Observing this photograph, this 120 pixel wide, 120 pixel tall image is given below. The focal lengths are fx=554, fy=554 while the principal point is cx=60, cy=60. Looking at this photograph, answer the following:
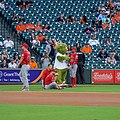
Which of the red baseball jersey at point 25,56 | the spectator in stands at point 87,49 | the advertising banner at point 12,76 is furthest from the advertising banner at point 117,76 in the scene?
the red baseball jersey at point 25,56

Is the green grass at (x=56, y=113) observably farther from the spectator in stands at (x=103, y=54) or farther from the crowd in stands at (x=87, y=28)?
the spectator in stands at (x=103, y=54)

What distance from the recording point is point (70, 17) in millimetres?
37281

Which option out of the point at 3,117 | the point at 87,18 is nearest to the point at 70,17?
the point at 87,18

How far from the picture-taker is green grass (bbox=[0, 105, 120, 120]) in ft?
39.6

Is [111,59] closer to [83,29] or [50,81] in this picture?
[83,29]

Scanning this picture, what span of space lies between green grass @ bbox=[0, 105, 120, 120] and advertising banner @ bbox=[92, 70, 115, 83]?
55.7 ft

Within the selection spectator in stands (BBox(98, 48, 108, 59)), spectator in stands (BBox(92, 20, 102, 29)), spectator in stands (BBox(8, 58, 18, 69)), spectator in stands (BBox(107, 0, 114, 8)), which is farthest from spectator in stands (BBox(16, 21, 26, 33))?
spectator in stands (BBox(107, 0, 114, 8))

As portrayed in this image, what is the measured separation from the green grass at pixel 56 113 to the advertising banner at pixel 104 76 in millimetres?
16972

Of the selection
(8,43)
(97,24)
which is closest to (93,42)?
(97,24)

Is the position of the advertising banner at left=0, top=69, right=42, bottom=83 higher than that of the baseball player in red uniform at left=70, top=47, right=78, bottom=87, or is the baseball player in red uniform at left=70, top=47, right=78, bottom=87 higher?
the baseball player in red uniform at left=70, top=47, right=78, bottom=87

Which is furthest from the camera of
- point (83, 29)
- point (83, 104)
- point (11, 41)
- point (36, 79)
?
point (83, 29)

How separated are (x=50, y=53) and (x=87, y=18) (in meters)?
6.24

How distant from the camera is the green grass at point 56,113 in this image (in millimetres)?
12062

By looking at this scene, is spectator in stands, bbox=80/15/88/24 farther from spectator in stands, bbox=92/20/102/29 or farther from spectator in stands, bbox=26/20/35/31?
spectator in stands, bbox=26/20/35/31
